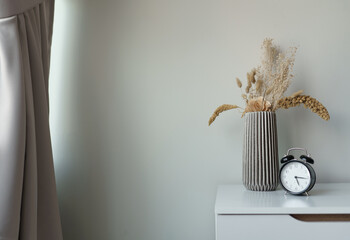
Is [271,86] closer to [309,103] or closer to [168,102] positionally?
[309,103]

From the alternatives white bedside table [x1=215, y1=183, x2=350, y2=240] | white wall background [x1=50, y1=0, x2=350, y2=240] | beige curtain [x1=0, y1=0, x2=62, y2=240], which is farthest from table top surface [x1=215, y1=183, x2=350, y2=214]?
beige curtain [x1=0, y1=0, x2=62, y2=240]

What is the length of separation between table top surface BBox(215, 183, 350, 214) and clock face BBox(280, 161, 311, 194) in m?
0.03

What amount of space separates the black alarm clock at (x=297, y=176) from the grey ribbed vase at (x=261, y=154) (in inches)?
2.1

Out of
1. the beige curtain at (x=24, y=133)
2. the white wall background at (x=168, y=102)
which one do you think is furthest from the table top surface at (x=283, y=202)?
the beige curtain at (x=24, y=133)

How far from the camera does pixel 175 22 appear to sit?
5.88ft

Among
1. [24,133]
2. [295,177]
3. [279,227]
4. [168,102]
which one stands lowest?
[279,227]

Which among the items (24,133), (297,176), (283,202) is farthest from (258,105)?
(24,133)

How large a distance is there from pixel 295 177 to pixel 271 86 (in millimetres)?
377

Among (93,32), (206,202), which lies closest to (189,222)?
(206,202)

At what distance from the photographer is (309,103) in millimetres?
1448

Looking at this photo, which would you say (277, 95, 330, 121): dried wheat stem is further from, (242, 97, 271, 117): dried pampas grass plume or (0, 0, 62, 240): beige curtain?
→ (0, 0, 62, 240): beige curtain

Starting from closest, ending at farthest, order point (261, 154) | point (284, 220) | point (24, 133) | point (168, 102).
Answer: point (284, 220) < point (24, 133) < point (261, 154) < point (168, 102)

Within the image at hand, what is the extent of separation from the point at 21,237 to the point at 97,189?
51 cm

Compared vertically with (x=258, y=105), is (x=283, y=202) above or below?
below
